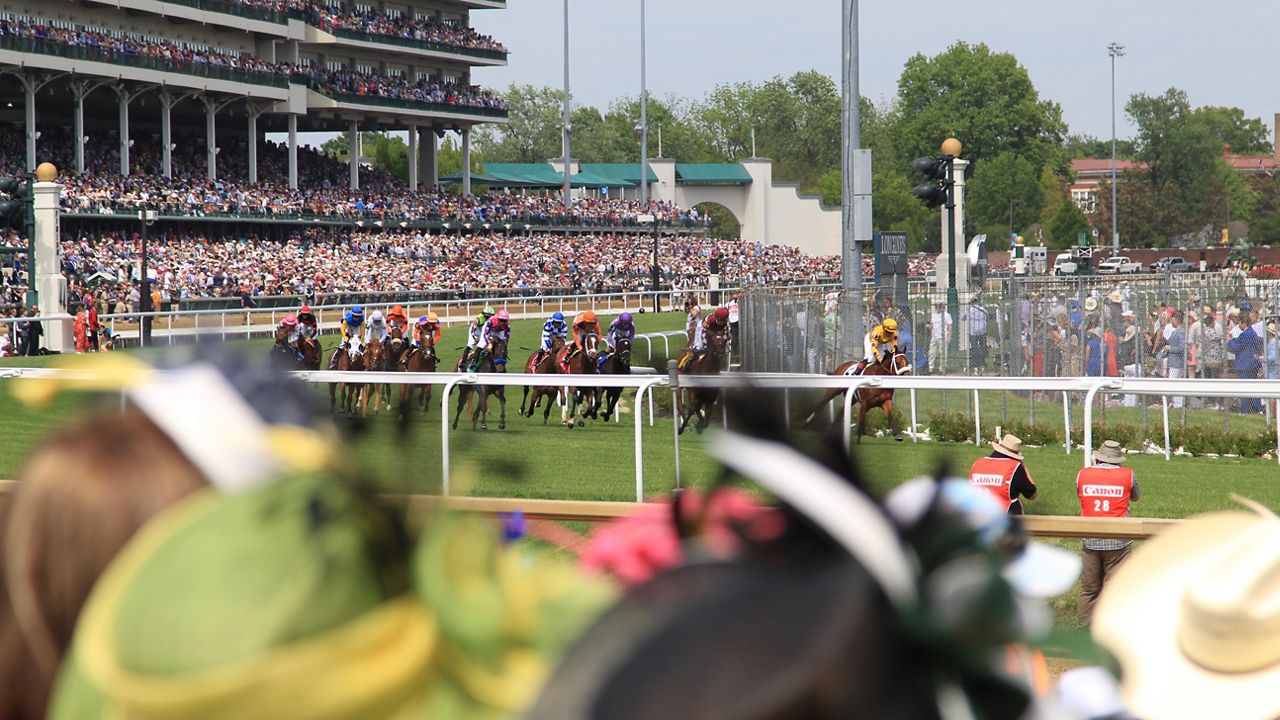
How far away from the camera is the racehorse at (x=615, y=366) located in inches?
672

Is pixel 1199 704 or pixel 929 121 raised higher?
pixel 929 121

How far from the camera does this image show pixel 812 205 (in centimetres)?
8075

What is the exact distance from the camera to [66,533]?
3.96 ft

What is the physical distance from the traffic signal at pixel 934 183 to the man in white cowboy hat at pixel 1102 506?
13.4 meters

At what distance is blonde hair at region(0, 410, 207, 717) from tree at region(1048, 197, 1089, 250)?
94.1 meters

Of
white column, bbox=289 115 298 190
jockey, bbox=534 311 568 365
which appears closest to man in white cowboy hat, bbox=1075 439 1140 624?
jockey, bbox=534 311 568 365

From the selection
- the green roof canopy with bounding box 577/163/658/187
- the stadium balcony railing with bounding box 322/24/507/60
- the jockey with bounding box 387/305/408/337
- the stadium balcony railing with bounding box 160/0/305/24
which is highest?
the stadium balcony railing with bounding box 322/24/507/60

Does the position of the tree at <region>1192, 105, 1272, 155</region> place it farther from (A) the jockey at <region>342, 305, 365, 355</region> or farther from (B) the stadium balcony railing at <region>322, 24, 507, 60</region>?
(A) the jockey at <region>342, 305, 365, 355</region>

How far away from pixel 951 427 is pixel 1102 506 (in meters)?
7.86

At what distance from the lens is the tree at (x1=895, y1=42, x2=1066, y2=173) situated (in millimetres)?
105250

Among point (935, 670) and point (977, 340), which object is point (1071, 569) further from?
point (977, 340)

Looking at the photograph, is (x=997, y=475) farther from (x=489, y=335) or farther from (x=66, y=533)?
(x=489, y=335)

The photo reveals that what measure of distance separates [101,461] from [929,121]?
107670mm

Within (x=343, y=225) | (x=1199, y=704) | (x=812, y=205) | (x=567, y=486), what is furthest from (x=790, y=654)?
(x=812, y=205)
